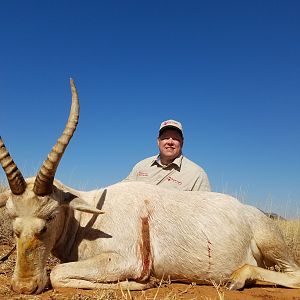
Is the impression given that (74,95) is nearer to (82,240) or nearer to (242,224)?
(82,240)

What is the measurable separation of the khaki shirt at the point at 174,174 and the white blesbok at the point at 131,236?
2.04m

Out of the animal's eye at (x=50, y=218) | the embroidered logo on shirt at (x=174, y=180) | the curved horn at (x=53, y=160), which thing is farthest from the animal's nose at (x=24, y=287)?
the embroidered logo on shirt at (x=174, y=180)

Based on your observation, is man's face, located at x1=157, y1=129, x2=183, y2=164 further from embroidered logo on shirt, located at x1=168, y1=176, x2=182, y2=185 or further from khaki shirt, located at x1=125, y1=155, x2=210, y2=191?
embroidered logo on shirt, located at x1=168, y1=176, x2=182, y2=185

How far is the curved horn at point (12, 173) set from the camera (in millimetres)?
4145

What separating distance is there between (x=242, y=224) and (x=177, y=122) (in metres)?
3.12

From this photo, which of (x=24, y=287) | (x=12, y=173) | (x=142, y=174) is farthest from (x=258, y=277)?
(x=142, y=174)

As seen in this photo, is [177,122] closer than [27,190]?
No

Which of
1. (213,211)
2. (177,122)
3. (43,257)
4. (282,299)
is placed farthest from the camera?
(177,122)

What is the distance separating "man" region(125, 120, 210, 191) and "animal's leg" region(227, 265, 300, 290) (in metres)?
2.67

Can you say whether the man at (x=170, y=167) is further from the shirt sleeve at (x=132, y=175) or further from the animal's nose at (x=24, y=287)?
the animal's nose at (x=24, y=287)

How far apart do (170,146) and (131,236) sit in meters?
3.53

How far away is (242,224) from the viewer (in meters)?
5.43

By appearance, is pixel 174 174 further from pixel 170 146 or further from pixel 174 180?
pixel 170 146

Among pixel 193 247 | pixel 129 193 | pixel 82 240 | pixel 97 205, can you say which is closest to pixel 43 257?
pixel 82 240
